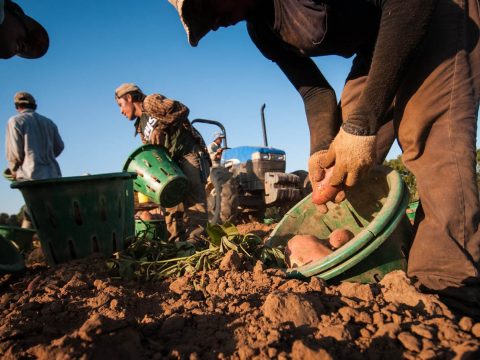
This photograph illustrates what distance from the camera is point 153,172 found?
364 centimetres

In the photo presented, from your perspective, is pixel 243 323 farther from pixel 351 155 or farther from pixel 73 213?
pixel 73 213

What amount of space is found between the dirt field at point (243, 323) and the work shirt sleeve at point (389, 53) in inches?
23.7

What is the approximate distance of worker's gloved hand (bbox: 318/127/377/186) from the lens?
139 centimetres

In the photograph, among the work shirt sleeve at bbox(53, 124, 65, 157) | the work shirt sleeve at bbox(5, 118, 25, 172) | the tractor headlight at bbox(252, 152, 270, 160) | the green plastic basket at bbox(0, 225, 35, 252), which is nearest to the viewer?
the green plastic basket at bbox(0, 225, 35, 252)

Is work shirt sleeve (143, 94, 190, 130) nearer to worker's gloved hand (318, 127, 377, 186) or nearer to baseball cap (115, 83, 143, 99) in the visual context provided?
baseball cap (115, 83, 143, 99)

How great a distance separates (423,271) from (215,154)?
18.8 ft

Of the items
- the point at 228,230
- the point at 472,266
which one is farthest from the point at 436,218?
the point at 228,230

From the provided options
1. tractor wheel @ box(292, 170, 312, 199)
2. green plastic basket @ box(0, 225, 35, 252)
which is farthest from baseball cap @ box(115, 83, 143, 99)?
tractor wheel @ box(292, 170, 312, 199)

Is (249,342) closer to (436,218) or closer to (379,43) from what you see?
(436,218)

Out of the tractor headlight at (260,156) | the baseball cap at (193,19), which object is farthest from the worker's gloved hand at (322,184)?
the tractor headlight at (260,156)

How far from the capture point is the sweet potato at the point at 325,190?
160cm

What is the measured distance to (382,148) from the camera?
200 centimetres

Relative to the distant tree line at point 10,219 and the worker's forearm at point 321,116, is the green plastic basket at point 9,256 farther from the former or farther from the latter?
the distant tree line at point 10,219

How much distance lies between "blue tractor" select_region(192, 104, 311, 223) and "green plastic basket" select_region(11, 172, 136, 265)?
3.21 metres
